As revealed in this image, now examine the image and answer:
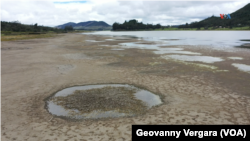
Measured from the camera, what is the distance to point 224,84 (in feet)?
44.4

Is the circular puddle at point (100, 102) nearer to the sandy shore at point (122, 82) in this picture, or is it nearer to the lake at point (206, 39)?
the sandy shore at point (122, 82)

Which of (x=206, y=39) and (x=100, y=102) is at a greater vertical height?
(x=206, y=39)

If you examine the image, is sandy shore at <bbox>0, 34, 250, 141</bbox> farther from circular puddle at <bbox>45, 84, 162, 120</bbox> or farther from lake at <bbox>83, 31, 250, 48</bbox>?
lake at <bbox>83, 31, 250, 48</bbox>

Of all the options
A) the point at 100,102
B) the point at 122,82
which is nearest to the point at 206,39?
the point at 122,82

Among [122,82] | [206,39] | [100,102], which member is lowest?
[100,102]

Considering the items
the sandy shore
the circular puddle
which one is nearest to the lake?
the sandy shore

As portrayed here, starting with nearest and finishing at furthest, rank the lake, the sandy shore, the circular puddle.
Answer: the sandy shore < the circular puddle < the lake

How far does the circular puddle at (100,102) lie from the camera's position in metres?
8.99

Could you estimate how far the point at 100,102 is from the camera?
1041 cm

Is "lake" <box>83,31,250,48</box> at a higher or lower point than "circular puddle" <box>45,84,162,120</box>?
higher

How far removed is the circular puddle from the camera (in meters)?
8.99

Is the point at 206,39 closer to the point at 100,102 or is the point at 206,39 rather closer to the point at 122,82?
the point at 122,82

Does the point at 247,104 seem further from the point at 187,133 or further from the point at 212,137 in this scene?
the point at 187,133

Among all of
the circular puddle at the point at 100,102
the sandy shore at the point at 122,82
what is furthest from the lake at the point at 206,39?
the circular puddle at the point at 100,102
